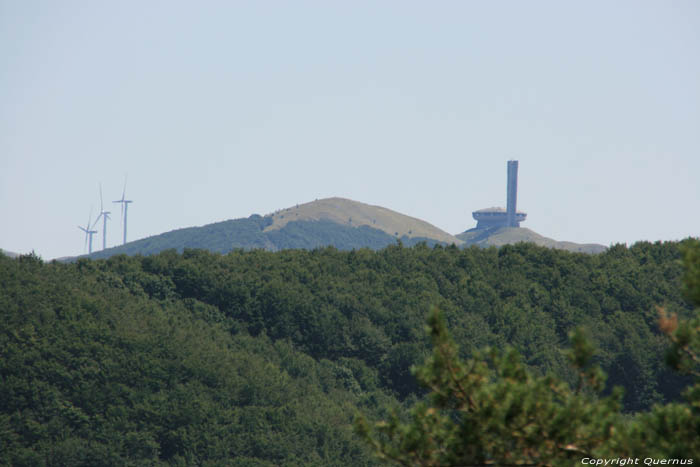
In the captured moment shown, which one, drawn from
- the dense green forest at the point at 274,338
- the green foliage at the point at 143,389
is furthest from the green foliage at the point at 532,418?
the dense green forest at the point at 274,338

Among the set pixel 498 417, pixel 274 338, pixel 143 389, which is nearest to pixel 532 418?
pixel 498 417

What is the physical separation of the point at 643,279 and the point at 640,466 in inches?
3756

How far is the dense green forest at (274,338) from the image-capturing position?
76.1m

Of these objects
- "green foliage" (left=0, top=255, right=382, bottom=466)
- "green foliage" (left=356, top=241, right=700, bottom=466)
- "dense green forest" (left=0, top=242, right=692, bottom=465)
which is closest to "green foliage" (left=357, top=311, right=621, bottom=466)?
"green foliage" (left=356, top=241, right=700, bottom=466)

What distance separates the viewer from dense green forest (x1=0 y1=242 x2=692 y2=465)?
250ft

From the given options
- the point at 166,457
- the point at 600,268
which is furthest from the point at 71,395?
the point at 600,268

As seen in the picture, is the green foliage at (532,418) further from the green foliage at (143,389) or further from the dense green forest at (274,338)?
the dense green forest at (274,338)

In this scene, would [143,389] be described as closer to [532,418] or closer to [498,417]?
[498,417]

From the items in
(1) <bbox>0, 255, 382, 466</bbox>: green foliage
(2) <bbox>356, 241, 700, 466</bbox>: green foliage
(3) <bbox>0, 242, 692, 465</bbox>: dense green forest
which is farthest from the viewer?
(3) <bbox>0, 242, 692, 465</bbox>: dense green forest

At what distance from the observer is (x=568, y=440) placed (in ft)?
59.1

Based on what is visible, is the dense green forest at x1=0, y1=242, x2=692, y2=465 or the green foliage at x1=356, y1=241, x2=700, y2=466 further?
the dense green forest at x1=0, y1=242, x2=692, y2=465

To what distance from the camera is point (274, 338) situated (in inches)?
3907

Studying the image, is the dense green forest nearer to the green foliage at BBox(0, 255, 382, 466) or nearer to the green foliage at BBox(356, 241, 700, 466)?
the green foliage at BBox(0, 255, 382, 466)

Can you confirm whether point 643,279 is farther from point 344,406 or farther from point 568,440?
point 568,440
